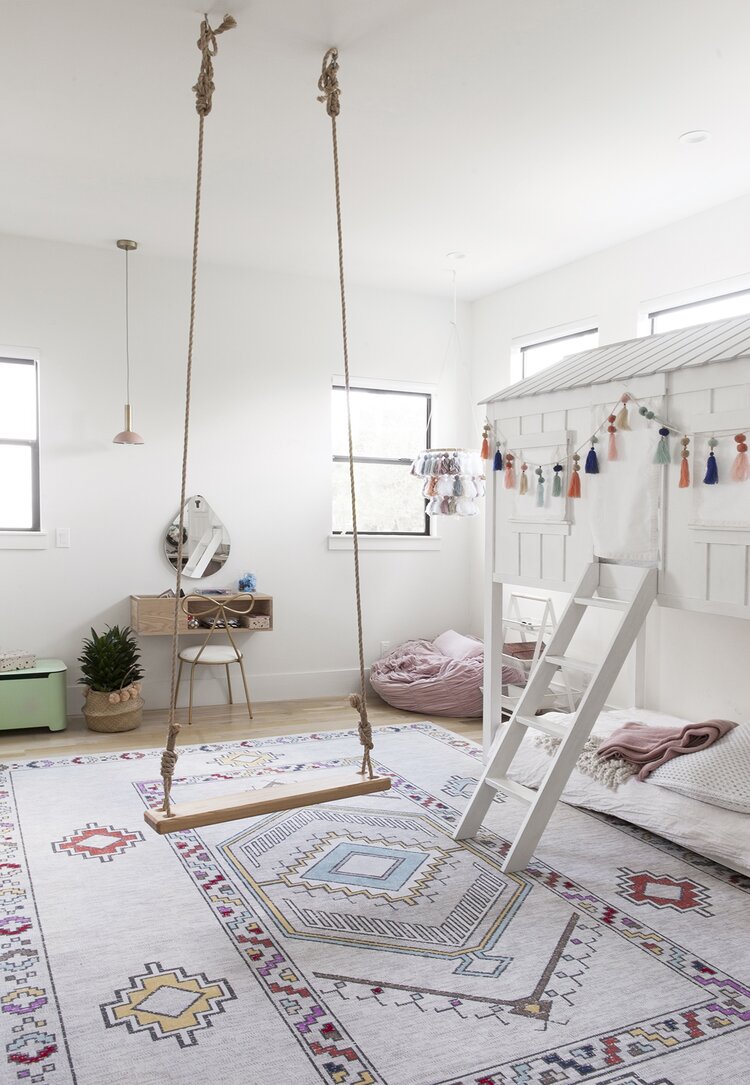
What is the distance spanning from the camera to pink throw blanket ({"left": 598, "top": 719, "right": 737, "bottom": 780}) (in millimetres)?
3586

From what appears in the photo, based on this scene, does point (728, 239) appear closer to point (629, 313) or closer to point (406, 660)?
point (629, 313)

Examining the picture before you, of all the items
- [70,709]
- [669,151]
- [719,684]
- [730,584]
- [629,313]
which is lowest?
[70,709]

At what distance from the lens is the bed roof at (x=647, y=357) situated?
10.2 ft

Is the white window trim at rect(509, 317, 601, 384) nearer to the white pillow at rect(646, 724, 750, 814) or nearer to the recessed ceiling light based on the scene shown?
the recessed ceiling light

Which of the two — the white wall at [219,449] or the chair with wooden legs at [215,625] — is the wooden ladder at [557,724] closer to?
the chair with wooden legs at [215,625]

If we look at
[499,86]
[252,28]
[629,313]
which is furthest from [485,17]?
[629,313]

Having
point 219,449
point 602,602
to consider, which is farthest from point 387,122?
point 219,449

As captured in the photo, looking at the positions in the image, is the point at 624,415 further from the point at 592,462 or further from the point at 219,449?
the point at 219,449

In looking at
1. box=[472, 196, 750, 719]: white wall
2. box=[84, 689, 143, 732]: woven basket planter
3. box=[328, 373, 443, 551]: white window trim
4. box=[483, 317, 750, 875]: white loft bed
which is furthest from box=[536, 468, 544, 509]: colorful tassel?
box=[84, 689, 143, 732]: woven basket planter

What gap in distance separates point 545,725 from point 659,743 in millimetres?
792

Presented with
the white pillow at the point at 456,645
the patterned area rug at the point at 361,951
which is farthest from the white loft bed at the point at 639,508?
the white pillow at the point at 456,645

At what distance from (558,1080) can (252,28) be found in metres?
3.31

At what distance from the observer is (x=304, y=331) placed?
6.17m

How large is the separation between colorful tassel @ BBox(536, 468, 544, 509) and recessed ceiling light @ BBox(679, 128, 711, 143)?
1571mm
